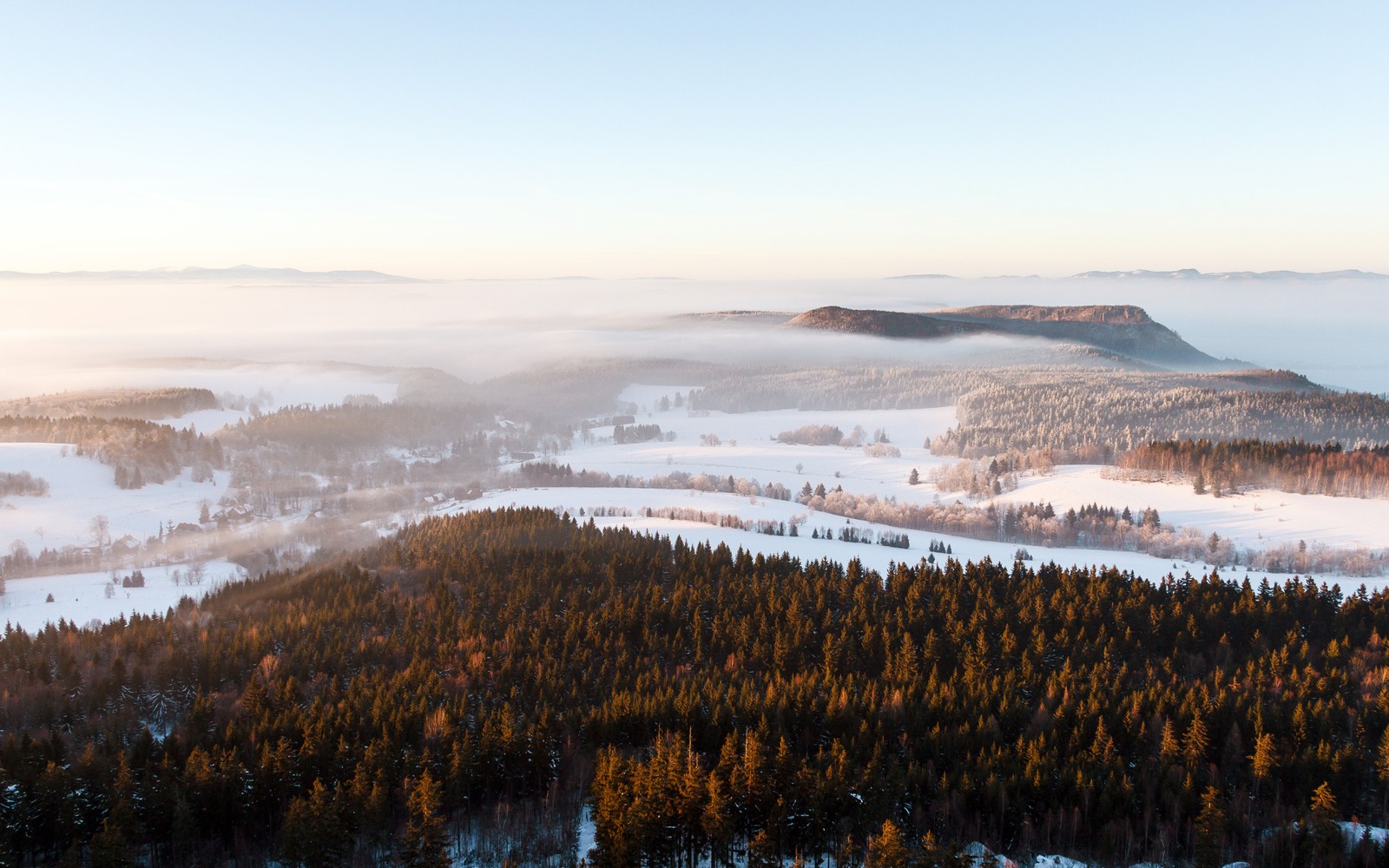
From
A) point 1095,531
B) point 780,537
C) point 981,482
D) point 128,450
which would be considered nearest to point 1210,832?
point 780,537

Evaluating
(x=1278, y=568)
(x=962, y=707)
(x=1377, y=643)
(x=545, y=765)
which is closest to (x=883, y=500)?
(x=1278, y=568)

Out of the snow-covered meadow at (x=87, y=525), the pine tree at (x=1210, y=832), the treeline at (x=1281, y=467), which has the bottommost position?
the snow-covered meadow at (x=87, y=525)

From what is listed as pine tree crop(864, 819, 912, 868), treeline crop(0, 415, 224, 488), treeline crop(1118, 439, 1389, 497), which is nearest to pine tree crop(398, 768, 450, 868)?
pine tree crop(864, 819, 912, 868)

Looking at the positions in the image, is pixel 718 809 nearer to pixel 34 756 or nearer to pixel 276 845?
pixel 276 845

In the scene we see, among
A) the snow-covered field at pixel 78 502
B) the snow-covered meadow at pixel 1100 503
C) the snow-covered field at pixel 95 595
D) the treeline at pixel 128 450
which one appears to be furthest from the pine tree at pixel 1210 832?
the treeline at pixel 128 450

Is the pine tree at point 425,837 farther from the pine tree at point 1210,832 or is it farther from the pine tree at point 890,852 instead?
the pine tree at point 1210,832

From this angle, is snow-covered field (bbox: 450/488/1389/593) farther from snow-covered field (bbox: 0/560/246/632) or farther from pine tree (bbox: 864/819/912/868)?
pine tree (bbox: 864/819/912/868)
